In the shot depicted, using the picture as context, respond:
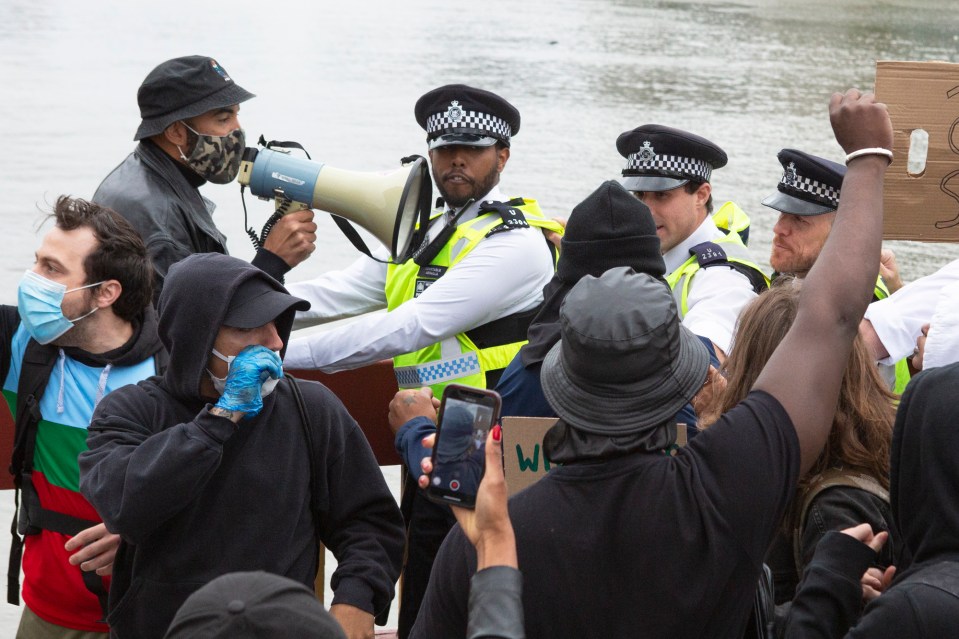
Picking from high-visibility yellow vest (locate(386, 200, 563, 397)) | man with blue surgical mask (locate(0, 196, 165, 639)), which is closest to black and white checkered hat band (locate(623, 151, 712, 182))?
high-visibility yellow vest (locate(386, 200, 563, 397))

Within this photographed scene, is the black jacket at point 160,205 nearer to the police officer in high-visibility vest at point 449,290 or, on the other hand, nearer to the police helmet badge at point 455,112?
the police officer in high-visibility vest at point 449,290

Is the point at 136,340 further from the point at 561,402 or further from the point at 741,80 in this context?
the point at 741,80

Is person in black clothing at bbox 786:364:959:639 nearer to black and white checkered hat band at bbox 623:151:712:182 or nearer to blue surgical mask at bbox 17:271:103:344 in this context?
blue surgical mask at bbox 17:271:103:344

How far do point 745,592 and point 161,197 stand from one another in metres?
2.88

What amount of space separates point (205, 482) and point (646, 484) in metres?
1.12

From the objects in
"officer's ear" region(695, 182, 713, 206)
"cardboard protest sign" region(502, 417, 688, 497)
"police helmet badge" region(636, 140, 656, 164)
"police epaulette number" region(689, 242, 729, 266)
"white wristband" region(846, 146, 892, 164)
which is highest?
"white wristband" region(846, 146, 892, 164)

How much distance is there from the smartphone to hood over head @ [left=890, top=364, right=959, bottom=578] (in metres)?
0.79

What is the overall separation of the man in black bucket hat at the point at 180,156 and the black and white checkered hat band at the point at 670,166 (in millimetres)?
1477

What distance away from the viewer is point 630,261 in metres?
3.17

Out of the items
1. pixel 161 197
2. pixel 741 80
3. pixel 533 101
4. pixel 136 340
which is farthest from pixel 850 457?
pixel 741 80

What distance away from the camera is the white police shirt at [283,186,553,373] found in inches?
163

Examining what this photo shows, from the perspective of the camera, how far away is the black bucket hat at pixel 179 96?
15.2 feet

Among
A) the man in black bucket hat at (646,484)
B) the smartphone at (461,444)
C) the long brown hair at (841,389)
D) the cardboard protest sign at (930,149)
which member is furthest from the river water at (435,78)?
the man in black bucket hat at (646,484)

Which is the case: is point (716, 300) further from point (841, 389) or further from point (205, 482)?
point (205, 482)
